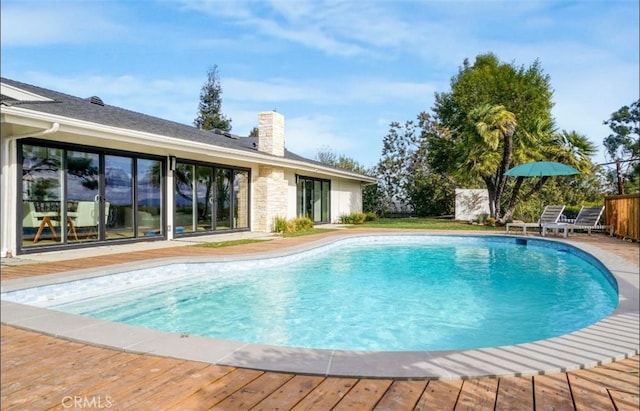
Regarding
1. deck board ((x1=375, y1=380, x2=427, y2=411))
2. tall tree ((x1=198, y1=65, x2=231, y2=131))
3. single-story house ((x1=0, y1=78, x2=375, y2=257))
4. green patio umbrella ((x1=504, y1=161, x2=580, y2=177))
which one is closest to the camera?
deck board ((x1=375, y1=380, x2=427, y2=411))

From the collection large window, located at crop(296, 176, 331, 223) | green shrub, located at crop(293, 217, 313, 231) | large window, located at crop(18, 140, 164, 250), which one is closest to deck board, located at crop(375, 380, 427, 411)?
large window, located at crop(18, 140, 164, 250)

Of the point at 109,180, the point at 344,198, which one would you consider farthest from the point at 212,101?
the point at 109,180

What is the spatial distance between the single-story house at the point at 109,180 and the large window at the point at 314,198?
1963 millimetres

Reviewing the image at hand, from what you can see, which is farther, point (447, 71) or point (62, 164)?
point (447, 71)

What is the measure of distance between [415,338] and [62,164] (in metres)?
7.23

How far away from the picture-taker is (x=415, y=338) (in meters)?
4.63

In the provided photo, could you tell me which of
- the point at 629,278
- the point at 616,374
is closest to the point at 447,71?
the point at 629,278

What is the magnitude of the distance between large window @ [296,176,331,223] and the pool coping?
12883mm

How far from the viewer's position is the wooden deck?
2.12 m

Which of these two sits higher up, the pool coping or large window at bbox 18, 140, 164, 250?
large window at bbox 18, 140, 164, 250

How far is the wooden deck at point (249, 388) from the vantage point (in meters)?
2.12

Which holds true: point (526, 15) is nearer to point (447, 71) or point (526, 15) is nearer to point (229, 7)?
point (229, 7)

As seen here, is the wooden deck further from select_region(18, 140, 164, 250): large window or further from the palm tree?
the palm tree

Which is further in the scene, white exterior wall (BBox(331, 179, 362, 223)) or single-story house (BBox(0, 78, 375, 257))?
white exterior wall (BBox(331, 179, 362, 223))
